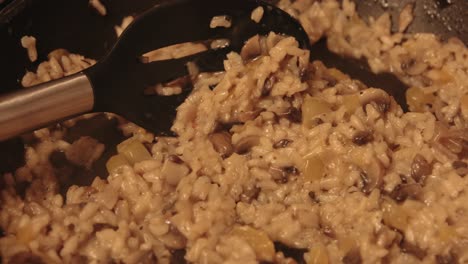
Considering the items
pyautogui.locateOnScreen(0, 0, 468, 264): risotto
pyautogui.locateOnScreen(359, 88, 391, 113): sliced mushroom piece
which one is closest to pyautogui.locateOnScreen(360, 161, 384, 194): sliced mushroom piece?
pyautogui.locateOnScreen(0, 0, 468, 264): risotto

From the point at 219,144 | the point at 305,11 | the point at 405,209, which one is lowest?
the point at 405,209

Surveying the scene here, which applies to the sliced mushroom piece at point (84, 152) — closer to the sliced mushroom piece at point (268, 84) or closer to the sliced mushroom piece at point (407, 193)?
the sliced mushroom piece at point (268, 84)

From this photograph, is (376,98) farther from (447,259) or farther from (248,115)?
(447,259)

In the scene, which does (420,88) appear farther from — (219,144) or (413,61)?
(219,144)

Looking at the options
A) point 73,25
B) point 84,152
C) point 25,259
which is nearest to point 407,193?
point 84,152

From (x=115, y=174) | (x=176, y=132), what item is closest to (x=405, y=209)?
(x=176, y=132)

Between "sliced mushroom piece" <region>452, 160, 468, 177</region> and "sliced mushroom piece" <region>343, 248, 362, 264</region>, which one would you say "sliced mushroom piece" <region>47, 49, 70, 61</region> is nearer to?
"sliced mushroom piece" <region>343, 248, 362, 264</region>

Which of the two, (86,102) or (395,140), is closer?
(86,102)

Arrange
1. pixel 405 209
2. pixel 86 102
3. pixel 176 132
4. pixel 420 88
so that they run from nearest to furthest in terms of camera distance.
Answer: pixel 86 102, pixel 405 209, pixel 176 132, pixel 420 88
